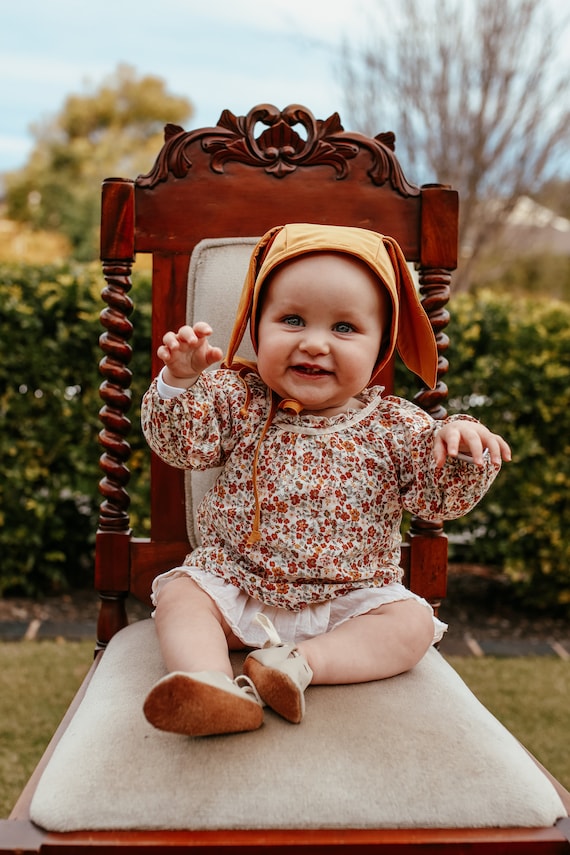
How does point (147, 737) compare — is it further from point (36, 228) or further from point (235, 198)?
point (36, 228)

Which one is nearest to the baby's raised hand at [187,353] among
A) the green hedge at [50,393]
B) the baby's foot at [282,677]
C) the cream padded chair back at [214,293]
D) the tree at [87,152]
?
the cream padded chair back at [214,293]

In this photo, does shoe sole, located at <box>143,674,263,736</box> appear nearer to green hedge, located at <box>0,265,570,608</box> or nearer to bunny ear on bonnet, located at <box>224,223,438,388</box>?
bunny ear on bonnet, located at <box>224,223,438,388</box>

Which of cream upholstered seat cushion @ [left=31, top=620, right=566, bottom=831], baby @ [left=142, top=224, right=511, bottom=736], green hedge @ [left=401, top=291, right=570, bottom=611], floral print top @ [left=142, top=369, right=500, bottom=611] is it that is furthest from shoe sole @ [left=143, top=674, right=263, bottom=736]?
green hedge @ [left=401, top=291, right=570, bottom=611]

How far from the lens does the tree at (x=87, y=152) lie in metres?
15.0

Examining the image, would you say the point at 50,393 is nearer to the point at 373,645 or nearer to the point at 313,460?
the point at 313,460

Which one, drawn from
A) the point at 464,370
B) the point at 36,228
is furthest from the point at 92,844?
the point at 36,228

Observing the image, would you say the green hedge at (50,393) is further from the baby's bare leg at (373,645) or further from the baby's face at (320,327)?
the baby's bare leg at (373,645)

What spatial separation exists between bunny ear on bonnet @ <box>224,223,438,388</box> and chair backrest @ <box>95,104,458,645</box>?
0.13 metres

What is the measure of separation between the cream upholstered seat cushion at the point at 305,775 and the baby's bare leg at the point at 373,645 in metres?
0.08

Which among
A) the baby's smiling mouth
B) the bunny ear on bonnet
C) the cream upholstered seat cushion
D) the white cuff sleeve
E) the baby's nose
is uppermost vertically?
the bunny ear on bonnet

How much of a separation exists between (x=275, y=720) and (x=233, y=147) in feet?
3.56

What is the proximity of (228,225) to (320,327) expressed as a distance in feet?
1.34

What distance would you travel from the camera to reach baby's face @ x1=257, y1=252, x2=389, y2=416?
1.41 meters

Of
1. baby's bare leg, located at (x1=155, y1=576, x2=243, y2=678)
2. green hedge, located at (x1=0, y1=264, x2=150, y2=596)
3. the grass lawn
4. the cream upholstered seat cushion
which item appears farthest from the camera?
green hedge, located at (x1=0, y1=264, x2=150, y2=596)
